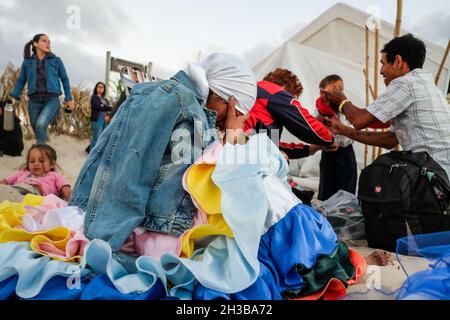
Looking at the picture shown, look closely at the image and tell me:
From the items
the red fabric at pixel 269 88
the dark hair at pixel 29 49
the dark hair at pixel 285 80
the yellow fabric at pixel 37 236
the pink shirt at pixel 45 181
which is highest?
the dark hair at pixel 29 49

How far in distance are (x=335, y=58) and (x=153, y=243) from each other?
16.3 ft

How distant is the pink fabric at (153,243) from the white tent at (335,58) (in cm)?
380

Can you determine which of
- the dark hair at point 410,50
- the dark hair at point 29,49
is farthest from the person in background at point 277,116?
the dark hair at point 29,49

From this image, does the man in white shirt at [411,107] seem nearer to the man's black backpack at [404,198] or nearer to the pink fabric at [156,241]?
the man's black backpack at [404,198]

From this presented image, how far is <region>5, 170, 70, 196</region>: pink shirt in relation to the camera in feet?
11.2

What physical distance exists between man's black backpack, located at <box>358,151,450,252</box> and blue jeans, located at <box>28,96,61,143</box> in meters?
3.65

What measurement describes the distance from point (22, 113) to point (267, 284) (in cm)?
741

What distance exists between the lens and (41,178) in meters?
3.48

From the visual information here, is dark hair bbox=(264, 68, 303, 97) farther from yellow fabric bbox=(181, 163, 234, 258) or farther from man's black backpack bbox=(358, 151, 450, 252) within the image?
yellow fabric bbox=(181, 163, 234, 258)

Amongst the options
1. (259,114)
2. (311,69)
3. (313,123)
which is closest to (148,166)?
(259,114)

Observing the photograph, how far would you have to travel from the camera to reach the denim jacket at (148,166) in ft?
5.00

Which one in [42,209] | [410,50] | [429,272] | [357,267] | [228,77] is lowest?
[357,267]

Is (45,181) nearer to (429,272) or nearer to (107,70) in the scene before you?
(429,272)
